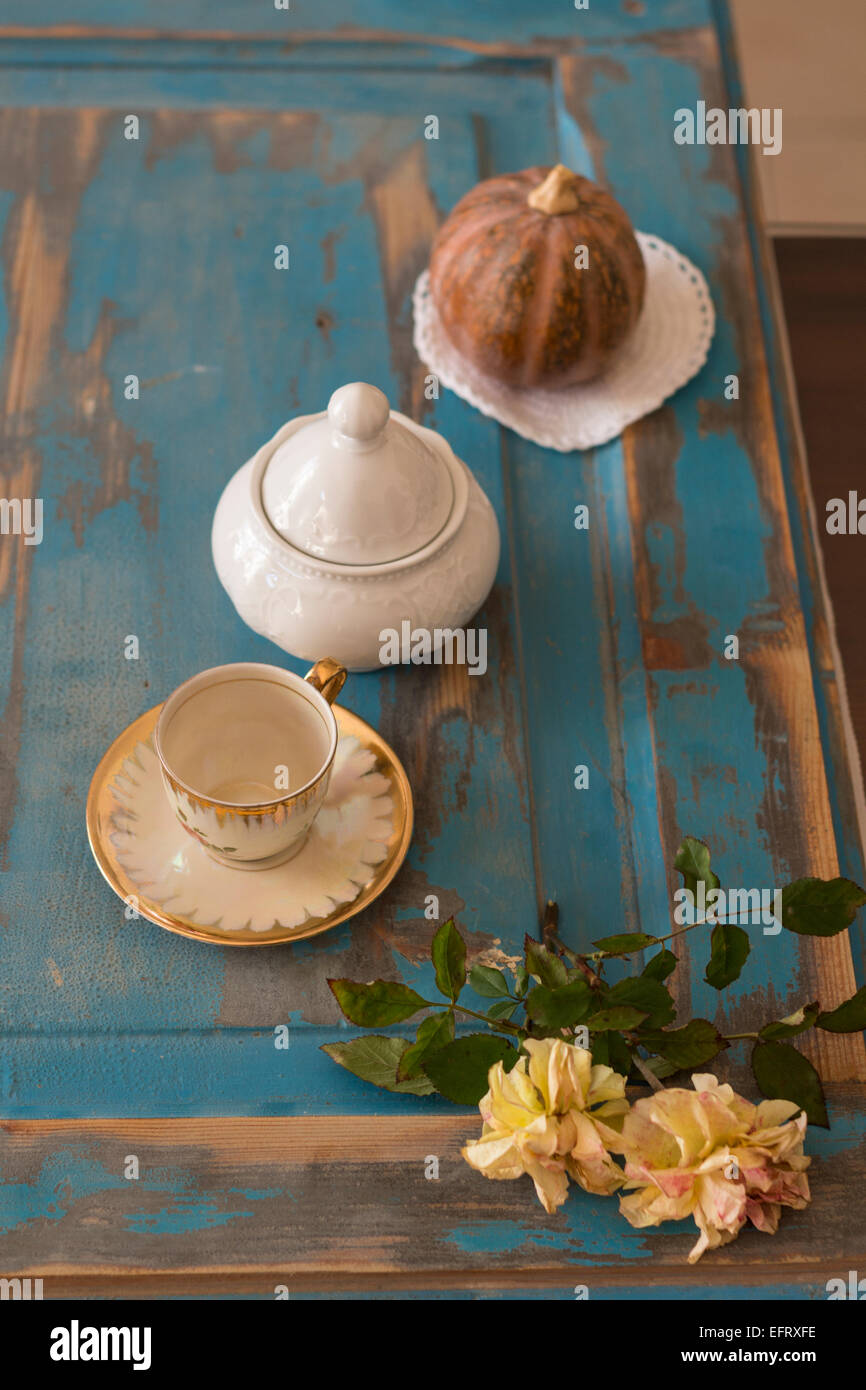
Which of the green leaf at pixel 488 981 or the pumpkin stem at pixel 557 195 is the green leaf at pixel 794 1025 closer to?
the green leaf at pixel 488 981

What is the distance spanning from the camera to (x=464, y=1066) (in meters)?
0.61

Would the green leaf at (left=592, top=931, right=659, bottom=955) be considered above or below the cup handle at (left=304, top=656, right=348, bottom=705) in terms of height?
below

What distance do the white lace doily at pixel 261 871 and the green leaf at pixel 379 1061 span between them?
0.08 m

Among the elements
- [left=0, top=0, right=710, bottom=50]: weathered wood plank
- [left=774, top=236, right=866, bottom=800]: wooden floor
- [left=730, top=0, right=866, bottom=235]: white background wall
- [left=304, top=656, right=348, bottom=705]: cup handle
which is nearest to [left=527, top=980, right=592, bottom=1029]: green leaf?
[left=304, top=656, right=348, bottom=705]: cup handle

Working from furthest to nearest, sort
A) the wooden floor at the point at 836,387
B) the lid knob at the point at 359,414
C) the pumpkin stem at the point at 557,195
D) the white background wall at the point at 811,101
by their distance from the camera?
the white background wall at the point at 811,101
the wooden floor at the point at 836,387
the pumpkin stem at the point at 557,195
the lid knob at the point at 359,414

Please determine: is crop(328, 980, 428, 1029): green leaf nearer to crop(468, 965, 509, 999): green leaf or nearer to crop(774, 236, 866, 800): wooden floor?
crop(468, 965, 509, 999): green leaf

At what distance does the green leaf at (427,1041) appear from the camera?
2.00 feet

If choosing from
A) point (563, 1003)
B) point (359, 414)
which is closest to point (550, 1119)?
point (563, 1003)

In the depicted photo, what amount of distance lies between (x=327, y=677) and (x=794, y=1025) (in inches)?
12.2

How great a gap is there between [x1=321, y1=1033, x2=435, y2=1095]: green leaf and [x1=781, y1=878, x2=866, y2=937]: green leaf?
0.21m

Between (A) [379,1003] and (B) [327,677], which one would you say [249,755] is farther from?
(A) [379,1003]

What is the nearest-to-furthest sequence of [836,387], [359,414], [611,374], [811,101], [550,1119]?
[550,1119] < [359,414] < [611,374] < [836,387] < [811,101]

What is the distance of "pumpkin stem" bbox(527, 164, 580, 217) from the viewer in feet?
2.77

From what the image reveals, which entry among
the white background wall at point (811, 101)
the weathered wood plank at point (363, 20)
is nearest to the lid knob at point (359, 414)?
the weathered wood plank at point (363, 20)
